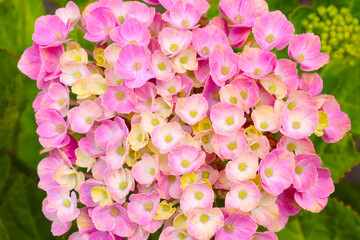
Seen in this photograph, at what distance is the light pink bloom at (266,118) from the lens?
0.65 m

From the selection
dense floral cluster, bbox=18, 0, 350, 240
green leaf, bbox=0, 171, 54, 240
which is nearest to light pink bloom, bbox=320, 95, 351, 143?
dense floral cluster, bbox=18, 0, 350, 240

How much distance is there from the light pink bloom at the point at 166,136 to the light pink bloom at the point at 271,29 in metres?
0.19

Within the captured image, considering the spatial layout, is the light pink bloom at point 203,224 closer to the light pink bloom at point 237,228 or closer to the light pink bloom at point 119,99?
the light pink bloom at point 237,228

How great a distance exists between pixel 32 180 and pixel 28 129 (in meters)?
0.39

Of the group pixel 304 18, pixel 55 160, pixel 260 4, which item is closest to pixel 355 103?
pixel 304 18

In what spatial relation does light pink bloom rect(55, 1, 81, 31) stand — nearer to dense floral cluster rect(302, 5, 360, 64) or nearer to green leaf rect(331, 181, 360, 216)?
dense floral cluster rect(302, 5, 360, 64)

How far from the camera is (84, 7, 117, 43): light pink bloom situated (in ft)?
2.38

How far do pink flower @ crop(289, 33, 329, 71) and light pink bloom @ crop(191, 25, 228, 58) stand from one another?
0.12m

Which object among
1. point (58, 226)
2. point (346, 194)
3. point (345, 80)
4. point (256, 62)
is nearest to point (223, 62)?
point (256, 62)

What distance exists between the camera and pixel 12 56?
102 cm

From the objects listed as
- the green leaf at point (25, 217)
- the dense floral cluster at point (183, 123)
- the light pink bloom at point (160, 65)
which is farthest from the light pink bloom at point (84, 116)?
the green leaf at point (25, 217)

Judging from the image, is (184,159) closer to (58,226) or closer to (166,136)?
(166,136)

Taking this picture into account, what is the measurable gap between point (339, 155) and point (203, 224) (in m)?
0.50

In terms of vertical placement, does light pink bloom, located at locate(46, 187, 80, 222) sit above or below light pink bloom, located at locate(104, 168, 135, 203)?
below
